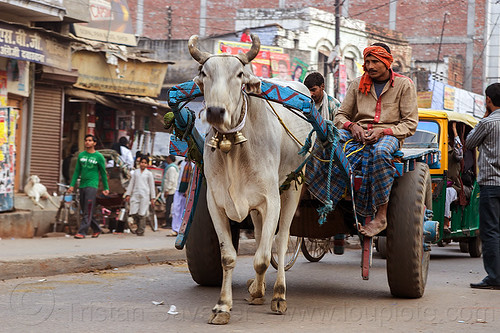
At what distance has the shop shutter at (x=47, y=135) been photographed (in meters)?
15.9

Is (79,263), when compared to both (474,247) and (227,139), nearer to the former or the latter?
(227,139)

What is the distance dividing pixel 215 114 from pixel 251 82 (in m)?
0.53

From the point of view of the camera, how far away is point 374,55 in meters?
7.00

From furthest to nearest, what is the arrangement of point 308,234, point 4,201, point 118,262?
1. point 4,201
2. point 118,262
3. point 308,234

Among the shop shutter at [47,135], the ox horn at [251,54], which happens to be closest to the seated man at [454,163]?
the ox horn at [251,54]

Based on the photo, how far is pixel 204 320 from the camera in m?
5.50

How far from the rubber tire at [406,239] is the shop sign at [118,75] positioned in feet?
43.4

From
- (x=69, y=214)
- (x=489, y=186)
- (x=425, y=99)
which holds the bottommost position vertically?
(x=69, y=214)

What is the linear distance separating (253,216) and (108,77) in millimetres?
14009

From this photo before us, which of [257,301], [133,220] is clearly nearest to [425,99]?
[133,220]

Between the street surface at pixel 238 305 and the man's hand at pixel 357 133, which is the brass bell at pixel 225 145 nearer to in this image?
the street surface at pixel 238 305

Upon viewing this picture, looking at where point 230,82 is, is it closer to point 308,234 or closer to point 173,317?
point 173,317

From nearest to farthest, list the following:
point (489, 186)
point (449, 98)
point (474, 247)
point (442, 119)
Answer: point (489, 186)
point (442, 119)
point (474, 247)
point (449, 98)

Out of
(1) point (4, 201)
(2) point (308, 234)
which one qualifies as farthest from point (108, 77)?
(2) point (308, 234)
